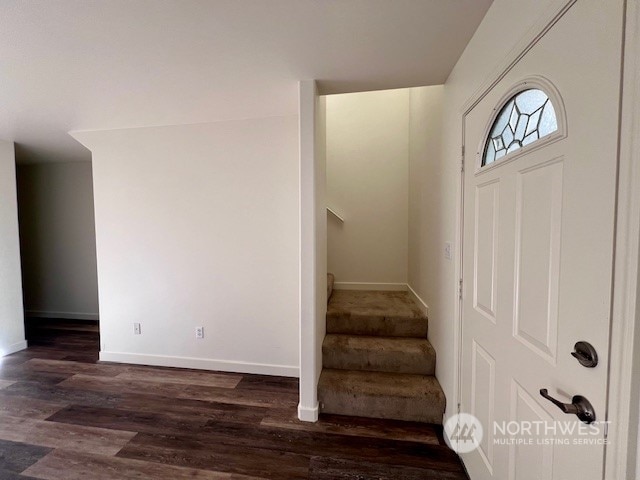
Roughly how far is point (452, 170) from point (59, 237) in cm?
542

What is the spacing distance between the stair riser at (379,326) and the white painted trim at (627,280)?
1662 mm

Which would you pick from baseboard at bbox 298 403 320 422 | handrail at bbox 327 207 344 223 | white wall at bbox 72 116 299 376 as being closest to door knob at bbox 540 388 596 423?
baseboard at bbox 298 403 320 422

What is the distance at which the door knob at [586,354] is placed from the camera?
674 millimetres

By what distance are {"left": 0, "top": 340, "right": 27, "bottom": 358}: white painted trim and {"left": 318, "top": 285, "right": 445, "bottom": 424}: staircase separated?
3718 millimetres

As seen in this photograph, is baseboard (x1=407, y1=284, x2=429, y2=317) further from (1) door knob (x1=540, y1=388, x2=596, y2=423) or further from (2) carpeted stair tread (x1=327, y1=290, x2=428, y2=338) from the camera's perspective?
(1) door knob (x1=540, y1=388, x2=596, y2=423)

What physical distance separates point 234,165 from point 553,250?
2.42m

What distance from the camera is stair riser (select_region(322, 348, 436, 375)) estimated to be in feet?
6.67

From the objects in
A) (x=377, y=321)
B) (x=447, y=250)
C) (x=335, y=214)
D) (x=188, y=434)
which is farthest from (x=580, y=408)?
(x=335, y=214)

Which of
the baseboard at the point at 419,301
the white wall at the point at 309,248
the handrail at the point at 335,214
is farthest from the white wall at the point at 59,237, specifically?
the baseboard at the point at 419,301

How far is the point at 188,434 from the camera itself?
1.76 meters

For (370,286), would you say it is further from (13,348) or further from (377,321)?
(13,348)

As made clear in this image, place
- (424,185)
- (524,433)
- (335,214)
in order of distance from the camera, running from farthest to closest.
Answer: (335,214) < (424,185) < (524,433)

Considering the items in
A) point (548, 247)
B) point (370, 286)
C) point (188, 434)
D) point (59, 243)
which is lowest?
point (188, 434)

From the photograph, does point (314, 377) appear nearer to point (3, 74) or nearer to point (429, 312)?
point (429, 312)
